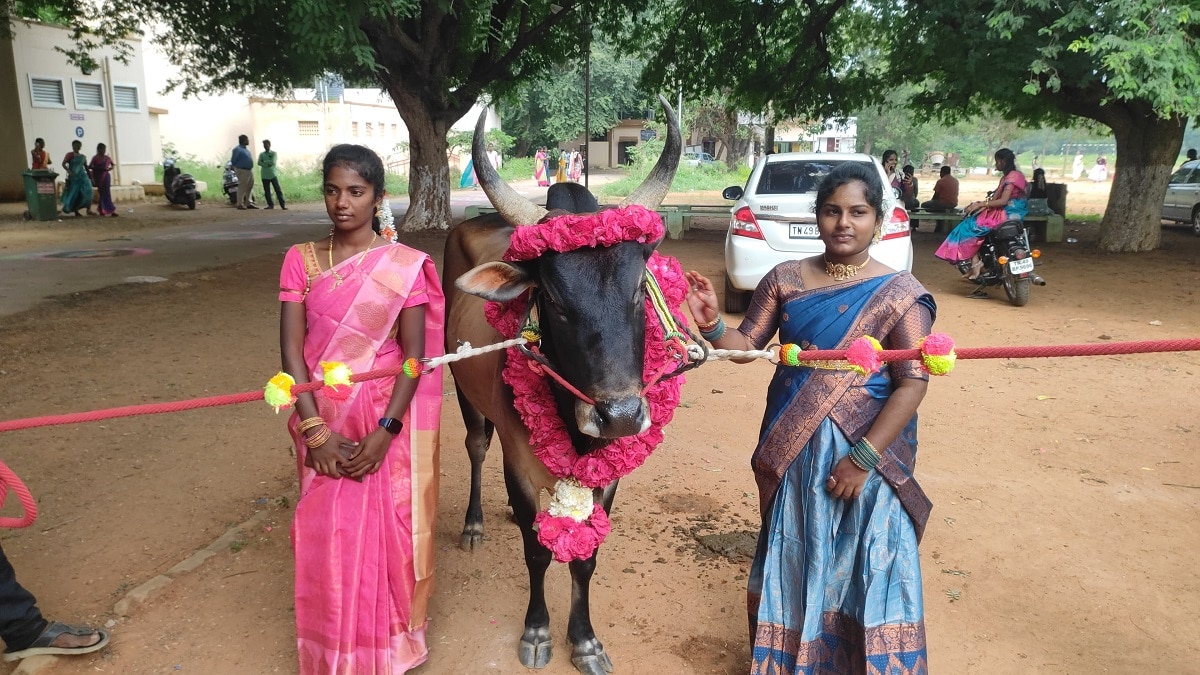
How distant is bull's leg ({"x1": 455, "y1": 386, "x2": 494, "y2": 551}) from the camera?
3975mm

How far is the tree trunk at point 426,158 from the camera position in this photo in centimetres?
1408

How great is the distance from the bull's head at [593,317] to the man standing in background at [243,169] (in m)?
18.7

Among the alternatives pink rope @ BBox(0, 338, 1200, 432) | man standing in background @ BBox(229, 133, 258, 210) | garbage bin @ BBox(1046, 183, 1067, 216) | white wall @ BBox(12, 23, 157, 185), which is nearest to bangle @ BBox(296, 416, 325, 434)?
pink rope @ BBox(0, 338, 1200, 432)

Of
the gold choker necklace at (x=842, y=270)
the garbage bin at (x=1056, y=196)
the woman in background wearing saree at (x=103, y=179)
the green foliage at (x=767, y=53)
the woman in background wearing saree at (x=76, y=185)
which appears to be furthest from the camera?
the woman in background wearing saree at (x=103, y=179)

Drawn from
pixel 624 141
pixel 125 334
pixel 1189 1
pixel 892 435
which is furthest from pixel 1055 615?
pixel 624 141

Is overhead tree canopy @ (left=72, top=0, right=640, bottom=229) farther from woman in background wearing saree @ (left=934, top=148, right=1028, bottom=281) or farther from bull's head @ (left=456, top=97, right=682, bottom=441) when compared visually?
bull's head @ (left=456, top=97, right=682, bottom=441)

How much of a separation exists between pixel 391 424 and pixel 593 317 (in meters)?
0.85

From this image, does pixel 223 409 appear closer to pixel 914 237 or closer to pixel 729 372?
pixel 729 372

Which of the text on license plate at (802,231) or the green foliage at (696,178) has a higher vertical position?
the green foliage at (696,178)

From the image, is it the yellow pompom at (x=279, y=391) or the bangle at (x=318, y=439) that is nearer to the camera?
the yellow pompom at (x=279, y=391)

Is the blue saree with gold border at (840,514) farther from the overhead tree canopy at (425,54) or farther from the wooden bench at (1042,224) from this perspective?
the wooden bench at (1042,224)

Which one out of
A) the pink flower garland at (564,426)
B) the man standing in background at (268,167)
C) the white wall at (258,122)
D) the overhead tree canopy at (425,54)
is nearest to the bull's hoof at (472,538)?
the pink flower garland at (564,426)

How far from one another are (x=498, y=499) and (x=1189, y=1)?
9356 mm

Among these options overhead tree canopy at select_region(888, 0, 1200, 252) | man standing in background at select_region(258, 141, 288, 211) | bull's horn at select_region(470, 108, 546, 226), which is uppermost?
overhead tree canopy at select_region(888, 0, 1200, 252)
